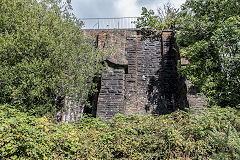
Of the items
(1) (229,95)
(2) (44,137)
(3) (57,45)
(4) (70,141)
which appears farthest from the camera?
(3) (57,45)

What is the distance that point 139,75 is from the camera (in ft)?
32.1

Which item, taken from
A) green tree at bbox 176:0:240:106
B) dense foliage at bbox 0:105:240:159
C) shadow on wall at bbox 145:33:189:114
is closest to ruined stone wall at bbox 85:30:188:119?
shadow on wall at bbox 145:33:189:114

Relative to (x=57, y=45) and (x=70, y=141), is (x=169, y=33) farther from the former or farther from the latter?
(x=70, y=141)

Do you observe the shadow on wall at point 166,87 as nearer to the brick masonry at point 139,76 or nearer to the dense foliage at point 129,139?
the brick masonry at point 139,76

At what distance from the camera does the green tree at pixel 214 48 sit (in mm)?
6480

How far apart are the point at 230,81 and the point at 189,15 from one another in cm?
307

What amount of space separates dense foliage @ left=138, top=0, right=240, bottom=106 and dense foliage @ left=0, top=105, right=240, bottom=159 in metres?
1.93

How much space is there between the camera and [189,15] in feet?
27.2

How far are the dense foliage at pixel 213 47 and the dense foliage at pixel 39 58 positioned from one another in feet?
11.2

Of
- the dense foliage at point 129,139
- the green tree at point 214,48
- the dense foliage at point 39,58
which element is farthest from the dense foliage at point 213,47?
the dense foliage at point 39,58

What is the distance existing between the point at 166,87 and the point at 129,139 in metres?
5.00

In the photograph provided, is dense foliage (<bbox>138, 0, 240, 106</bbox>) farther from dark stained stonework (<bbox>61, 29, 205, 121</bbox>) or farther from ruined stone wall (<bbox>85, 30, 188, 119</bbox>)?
ruined stone wall (<bbox>85, 30, 188, 119</bbox>)

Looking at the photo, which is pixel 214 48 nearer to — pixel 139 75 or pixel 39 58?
pixel 139 75

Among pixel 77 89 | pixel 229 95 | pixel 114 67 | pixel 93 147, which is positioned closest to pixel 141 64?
pixel 114 67
